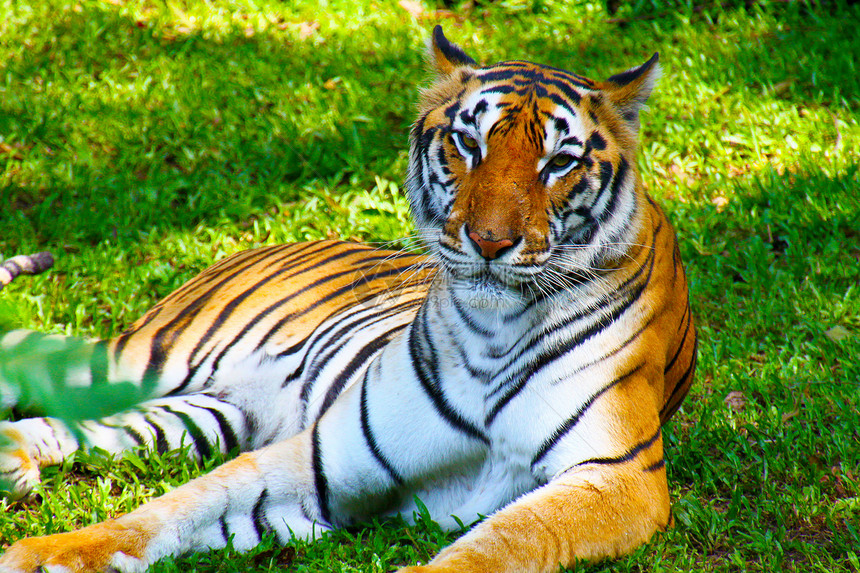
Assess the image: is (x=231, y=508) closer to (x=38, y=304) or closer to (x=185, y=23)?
(x=38, y=304)

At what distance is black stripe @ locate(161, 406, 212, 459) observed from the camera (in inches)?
122

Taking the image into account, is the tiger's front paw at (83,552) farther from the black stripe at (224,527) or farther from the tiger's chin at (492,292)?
the tiger's chin at (492,292)

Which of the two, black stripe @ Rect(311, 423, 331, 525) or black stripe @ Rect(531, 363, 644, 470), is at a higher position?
black stripe @ Rect(531, 363, 644, 470)

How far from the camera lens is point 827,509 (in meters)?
2.40

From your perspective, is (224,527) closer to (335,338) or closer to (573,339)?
(335,338)

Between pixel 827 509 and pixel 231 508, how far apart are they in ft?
5.80

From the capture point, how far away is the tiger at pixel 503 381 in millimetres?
2143

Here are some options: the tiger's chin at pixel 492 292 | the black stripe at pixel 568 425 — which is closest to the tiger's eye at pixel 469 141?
the tiger's chin at pixel 492 292

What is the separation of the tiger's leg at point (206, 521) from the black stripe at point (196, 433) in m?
0.59

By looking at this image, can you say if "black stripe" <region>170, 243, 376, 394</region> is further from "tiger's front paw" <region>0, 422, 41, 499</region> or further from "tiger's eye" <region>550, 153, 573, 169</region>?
"tiger's eye" <region>550, 153, 573, 169</region>

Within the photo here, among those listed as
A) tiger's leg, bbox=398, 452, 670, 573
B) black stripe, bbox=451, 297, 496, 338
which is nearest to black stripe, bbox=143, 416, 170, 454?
black stripe, bbox=451, 297, 496, 338

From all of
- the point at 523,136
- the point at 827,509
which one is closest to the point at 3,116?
the point at 523,136

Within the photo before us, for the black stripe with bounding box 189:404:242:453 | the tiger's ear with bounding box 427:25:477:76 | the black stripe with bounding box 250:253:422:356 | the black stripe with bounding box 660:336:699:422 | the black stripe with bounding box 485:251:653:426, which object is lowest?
the black stripe with bounding box 660:336:699:422

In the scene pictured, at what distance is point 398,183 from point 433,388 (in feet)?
8.86
